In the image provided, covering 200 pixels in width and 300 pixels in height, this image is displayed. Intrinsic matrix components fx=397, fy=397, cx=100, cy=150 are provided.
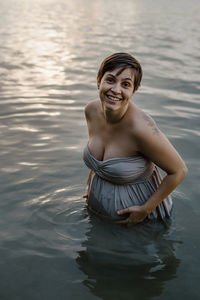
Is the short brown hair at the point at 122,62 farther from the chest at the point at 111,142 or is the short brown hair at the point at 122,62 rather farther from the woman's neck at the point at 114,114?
the chest at the point at 111,142

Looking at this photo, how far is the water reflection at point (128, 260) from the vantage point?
328 cm

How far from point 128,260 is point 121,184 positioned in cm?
69

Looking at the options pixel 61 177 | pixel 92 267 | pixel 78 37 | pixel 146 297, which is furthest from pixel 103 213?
pixel 78 37

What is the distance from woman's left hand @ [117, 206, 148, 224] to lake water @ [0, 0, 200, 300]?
19 centimetres

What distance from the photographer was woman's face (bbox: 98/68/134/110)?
3227mm

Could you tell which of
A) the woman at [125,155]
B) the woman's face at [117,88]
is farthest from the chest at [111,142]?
the woman's face at [117,88]

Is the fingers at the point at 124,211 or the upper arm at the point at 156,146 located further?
the fingers at the point at 124,211

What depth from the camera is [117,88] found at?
324 centimetres

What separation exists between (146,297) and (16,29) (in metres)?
16.3

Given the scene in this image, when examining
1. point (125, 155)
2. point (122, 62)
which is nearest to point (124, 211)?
point (125, 155)

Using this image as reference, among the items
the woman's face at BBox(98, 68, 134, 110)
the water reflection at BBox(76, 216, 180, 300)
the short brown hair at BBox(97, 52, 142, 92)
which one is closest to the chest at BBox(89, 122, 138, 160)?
the woman's face at BBox(98, 68, 134, 110)

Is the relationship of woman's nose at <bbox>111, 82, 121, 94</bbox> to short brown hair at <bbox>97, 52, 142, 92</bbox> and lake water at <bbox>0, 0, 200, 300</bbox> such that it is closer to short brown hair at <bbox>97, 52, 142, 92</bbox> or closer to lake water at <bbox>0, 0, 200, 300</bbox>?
short brown hair at <bbox>97, 52, 142, 92</bbox>

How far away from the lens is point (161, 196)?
11.5ft

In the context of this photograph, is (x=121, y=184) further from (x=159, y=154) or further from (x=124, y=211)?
(x=159, y=154)
